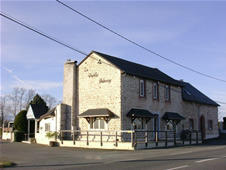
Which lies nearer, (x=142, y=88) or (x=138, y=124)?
(x=138, y=124)

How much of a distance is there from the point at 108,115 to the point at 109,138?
6.22 feet

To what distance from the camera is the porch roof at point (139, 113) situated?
24930mm

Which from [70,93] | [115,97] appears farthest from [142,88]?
[70,93]

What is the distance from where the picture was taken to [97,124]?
1030 inches

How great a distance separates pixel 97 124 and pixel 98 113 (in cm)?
131

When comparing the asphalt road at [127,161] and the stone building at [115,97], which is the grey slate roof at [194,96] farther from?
the asphalt road at [127,161]

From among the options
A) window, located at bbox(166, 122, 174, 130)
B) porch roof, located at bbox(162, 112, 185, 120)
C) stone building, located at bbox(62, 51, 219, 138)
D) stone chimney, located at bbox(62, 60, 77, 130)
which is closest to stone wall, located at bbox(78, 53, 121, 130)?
stone building, located at bbox(62, 51, 219, 138)

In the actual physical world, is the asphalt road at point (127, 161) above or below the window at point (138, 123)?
below

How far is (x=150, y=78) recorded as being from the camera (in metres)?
27.9

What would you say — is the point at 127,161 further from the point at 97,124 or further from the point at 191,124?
the point at 191,124

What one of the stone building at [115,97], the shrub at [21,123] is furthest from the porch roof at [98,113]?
the shrub at [21,123]

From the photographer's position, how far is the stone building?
25.2 m

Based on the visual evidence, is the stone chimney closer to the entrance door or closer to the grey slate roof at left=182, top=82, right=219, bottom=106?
the grey slate roof at left=182, top=82, right=219, bottom=106

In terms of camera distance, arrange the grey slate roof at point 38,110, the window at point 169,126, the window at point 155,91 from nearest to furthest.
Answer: the window at point 155,91 < the window at point 169,126 < the grey slate roof at point 38,110
